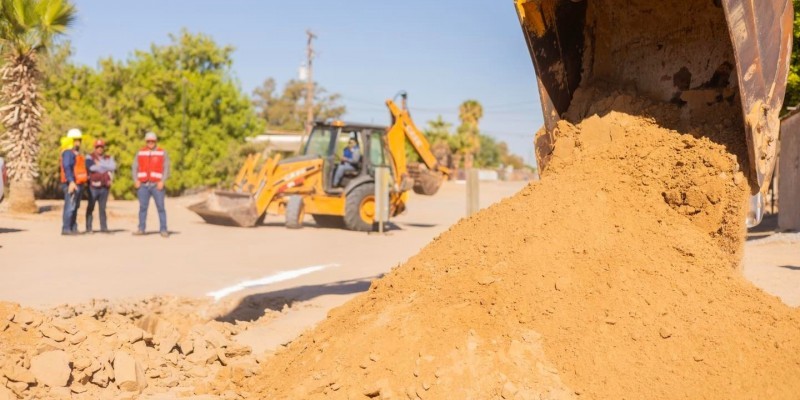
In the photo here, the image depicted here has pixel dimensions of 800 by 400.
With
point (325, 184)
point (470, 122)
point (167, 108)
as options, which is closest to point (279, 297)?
point (325, 184)

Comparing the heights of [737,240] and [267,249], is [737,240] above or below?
above

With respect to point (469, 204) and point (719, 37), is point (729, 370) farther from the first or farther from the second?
point (469, 204)

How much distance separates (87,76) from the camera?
31.5 meters

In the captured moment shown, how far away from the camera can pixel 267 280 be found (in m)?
10.5

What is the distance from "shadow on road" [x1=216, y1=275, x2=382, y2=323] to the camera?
8.41 m

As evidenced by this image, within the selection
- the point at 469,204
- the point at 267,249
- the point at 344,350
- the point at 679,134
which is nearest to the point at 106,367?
the point at 344,350

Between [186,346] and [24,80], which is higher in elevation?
[24,80]

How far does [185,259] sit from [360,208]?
21.5 ft

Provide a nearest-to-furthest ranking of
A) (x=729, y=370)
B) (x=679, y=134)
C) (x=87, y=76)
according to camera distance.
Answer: (x=729, y=370), (x=679, y=134), (x=87, y=76)

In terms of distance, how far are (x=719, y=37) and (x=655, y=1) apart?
1.68 feet

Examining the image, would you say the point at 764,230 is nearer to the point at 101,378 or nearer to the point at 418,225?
the point at 418,225

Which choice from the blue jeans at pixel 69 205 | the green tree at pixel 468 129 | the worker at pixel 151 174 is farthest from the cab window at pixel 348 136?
the green tree at pixel 468 129

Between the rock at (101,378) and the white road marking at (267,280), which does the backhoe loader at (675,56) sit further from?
the white road marking at (267,280)

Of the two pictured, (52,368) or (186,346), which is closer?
(52,368)
